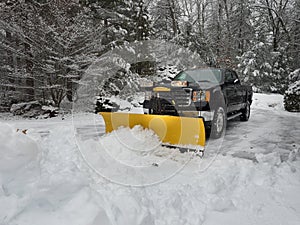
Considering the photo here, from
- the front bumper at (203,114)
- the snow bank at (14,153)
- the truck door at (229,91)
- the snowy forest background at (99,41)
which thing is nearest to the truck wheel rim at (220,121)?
the front bumper at (203,114)

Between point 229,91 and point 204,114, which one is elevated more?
point 229,91

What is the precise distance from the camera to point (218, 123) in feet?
16.2

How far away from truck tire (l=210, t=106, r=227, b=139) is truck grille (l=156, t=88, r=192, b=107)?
0.70m

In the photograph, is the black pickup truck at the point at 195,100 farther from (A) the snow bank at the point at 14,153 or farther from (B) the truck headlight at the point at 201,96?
(A) the snow bank at the point at 14,153

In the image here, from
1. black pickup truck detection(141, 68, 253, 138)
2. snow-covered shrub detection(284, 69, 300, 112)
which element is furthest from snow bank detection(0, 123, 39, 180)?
snow-covered shrub detection(284, 69, 300, 112)

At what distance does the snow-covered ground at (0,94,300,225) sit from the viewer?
6.26ft

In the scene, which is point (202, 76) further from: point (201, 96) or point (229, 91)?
point (201, 96)

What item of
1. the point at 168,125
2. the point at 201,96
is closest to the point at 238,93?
the point at 201,96

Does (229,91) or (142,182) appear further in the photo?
(229,91)

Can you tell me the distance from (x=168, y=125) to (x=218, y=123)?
1.36 metres

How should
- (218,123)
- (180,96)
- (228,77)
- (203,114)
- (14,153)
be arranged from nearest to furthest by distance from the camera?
(14,153) < (203,114) < (180,96) < (218,123) < (228,77)

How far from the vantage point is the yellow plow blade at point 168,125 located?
3.82 m

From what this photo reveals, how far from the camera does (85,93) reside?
372 inches

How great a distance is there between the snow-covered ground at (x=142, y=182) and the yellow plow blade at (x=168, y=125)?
0.72 feet
